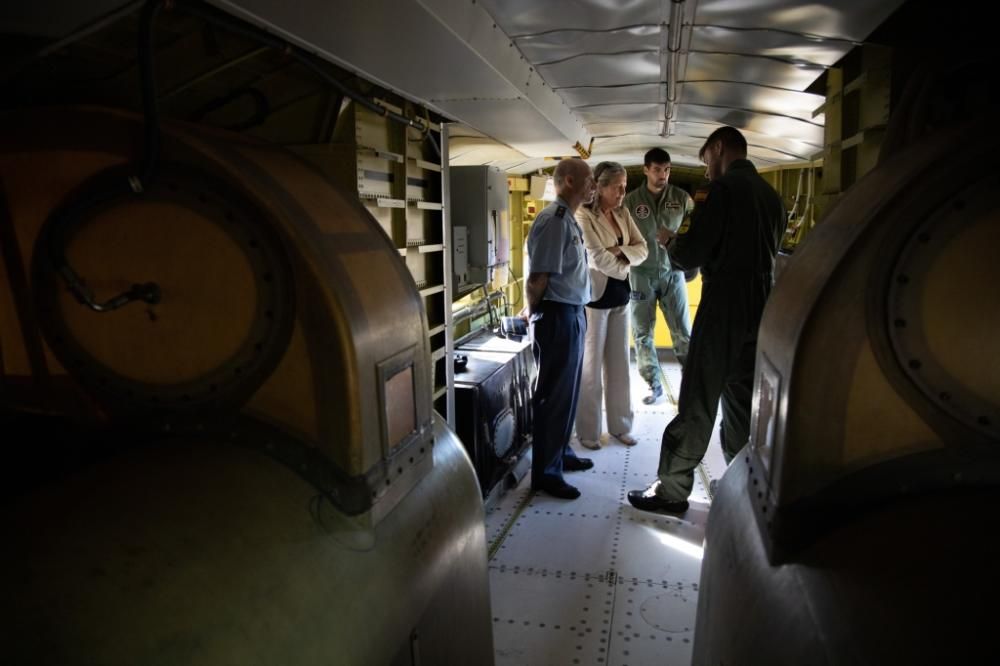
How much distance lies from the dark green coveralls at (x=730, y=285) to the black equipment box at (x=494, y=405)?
4.04 ft

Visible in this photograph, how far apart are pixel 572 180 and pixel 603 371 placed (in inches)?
65.3

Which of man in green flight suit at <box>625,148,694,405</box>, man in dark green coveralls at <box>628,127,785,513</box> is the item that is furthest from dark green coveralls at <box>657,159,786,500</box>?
man in green flight suit at <box>625,148,694,405</box>

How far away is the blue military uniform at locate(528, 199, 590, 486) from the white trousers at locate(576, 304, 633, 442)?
664mm

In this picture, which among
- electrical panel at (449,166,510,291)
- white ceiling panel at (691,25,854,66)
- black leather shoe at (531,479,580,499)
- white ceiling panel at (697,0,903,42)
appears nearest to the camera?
white ceiling panel at (697,0,903,42)

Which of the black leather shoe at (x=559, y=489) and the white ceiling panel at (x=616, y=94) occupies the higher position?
the white ceiling panel at (x=616, y=94)

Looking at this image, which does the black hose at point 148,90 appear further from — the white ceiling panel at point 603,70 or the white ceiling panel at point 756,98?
the white ceiling panel at point 756,98

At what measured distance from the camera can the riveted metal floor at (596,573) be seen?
2691 millimetres

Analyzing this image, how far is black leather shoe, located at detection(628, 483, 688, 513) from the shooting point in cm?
376

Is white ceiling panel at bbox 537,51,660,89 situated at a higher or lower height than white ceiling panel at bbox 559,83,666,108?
higher

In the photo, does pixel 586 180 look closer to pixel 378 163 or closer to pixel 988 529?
pixel 378 163

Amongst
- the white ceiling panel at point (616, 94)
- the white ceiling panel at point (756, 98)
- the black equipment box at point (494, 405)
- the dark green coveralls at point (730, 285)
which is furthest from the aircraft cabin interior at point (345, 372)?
the black equipment box at point (494, 405)

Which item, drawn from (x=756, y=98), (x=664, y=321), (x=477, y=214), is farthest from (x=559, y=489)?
(x=664, y=321)

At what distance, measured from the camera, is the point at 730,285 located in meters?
3.08

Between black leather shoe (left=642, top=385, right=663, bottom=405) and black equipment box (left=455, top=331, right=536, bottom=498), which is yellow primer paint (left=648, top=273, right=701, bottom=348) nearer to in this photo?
black leather shoe (left=642, top=385, right=663, bottom=405)
